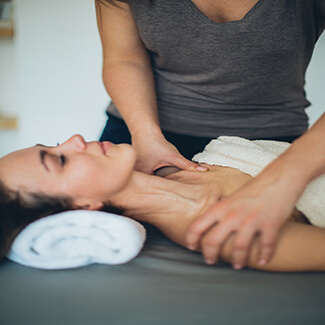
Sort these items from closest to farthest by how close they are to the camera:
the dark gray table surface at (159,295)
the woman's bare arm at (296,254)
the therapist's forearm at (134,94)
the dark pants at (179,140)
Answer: the dark gray table surface at (159,295), the woman's bare arm at (296,254), the therapist's forearm at (134,94), the dark pants at (179,140)

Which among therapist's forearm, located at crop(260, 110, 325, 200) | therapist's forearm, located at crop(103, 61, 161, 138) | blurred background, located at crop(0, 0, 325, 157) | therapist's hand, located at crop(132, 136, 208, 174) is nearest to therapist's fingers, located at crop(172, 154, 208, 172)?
therapist's hand, located at crop(132, 136, 208, 174)

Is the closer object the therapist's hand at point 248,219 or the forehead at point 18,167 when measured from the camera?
the therapist's hand at point 248,219

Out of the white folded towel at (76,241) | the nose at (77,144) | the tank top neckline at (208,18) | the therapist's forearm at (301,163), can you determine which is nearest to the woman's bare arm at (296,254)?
the therapist's forearm at (301,163)

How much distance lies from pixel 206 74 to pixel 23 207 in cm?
74

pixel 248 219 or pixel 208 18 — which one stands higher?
pixel 208 18

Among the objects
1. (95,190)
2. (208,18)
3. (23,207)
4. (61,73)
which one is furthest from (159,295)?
(61,73)

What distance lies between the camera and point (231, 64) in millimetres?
1064

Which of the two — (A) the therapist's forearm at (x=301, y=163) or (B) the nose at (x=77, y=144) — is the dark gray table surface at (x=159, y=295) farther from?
(B) the nose at (x=77, y=144)

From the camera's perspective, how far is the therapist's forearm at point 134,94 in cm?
110

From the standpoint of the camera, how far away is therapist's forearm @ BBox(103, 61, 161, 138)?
3.62 feet

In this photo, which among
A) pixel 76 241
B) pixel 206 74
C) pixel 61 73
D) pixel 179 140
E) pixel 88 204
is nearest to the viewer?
pixel 76 241

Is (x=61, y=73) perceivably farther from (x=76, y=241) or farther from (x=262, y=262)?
(x=262, y=262)

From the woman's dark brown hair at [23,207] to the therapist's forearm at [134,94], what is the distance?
1.25ft

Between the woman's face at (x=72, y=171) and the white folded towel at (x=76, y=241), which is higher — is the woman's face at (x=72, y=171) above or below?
above
